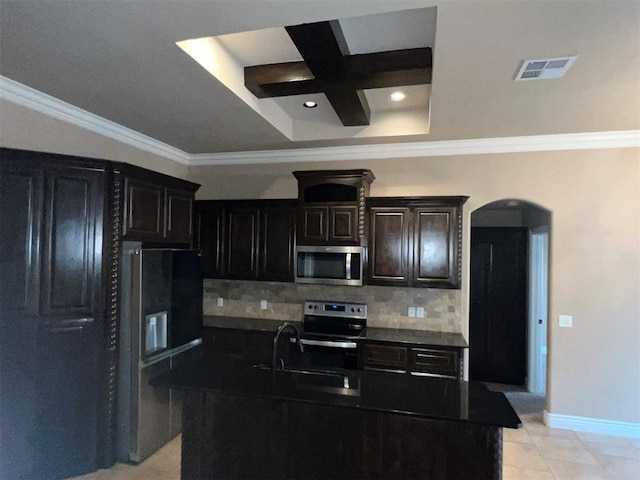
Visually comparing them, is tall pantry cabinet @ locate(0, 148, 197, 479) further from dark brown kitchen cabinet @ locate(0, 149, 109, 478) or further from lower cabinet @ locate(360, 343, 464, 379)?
lower cabinet @ locate(360, 343, 464, 379)

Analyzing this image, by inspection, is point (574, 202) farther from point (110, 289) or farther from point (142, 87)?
point (110, 289)

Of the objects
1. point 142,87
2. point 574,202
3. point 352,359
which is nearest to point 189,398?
point 352,359

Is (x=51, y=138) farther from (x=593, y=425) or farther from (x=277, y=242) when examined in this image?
(x=593, y=425)

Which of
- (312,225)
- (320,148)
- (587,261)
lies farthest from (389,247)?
(587,261)

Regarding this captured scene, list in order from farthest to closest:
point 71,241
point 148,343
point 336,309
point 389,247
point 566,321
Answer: point 336,309
point 389,247
point 566,321
point 148,343
point 71,241

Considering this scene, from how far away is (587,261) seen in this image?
4027mm

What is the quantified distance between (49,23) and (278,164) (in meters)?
2.89

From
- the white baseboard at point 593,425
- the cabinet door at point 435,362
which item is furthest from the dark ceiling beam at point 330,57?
the white baseboard at point 593,425

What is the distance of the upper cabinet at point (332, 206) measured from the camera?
413 centimetres

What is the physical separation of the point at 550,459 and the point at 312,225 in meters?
2.98

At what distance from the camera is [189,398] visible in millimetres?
2564

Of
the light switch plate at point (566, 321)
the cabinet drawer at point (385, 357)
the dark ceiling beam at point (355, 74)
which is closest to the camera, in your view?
the dark ceiling beam at point (355, 74)

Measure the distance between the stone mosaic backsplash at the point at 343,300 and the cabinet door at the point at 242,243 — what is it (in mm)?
352

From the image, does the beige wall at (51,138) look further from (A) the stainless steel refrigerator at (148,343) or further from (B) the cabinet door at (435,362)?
(B) the cabinet door at (435,362)
